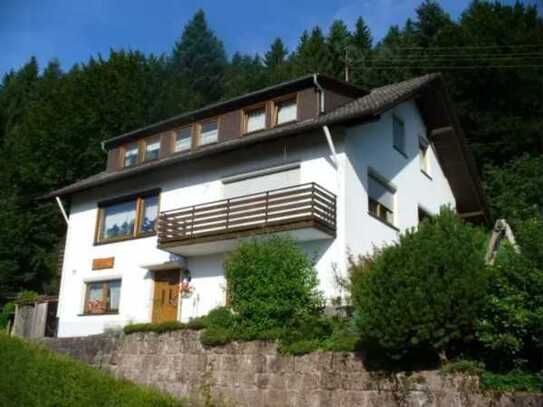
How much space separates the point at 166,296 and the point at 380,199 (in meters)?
7.38

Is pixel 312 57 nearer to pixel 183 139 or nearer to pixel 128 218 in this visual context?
pixel 183 139

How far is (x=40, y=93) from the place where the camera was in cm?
4641

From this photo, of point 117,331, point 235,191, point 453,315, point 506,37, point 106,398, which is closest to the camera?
point 453,315

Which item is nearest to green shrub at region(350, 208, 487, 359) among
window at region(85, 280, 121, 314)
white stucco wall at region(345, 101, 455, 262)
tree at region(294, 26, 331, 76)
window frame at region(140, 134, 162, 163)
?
white stucco wall at region(345, 101, 455, 262)

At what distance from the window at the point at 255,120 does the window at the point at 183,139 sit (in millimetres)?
2566

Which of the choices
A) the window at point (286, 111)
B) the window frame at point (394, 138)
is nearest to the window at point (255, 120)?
the window at point (286, 111)

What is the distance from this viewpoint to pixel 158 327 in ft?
52.5

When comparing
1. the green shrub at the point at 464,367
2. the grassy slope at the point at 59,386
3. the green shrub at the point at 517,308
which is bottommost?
the grassy slope at the point at 59,386

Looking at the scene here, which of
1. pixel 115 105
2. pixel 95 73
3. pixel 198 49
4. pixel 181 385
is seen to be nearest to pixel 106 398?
pixel 181 385

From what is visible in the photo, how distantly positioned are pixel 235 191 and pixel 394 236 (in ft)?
16.7

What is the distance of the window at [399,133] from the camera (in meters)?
21.5

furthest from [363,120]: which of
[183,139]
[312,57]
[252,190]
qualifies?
[312,57]

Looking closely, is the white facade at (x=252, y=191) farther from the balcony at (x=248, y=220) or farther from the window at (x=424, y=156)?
the balcony at (x=248, y=220)

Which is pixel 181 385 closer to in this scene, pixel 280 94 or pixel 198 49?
pixel 280 94
